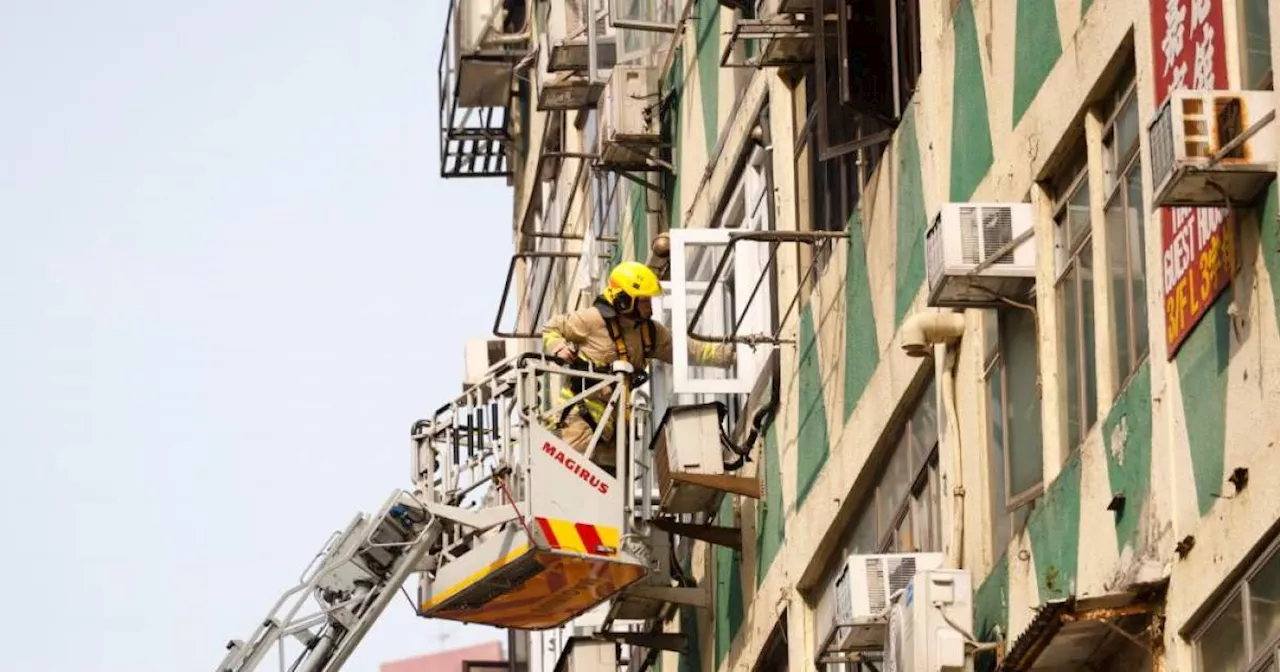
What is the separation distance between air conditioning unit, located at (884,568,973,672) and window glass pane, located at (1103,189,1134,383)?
6.17ft

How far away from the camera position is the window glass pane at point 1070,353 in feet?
53.4

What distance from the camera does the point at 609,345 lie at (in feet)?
82.7

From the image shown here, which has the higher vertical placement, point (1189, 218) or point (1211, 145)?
point (1211, 145)

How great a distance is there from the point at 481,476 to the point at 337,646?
84.3 inches

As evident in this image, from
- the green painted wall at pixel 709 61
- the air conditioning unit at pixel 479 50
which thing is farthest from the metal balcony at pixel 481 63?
the green painted wall at pixel 709 61

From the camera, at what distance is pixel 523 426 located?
923 inches

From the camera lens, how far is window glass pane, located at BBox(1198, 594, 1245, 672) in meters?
13.5

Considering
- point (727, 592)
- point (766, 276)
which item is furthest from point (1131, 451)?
point (727, 592)

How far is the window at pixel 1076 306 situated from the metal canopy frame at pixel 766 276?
16.0 ft

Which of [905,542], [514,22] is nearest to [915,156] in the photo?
[905,542]

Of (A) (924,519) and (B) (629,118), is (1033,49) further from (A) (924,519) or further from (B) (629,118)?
(B) (629,118)

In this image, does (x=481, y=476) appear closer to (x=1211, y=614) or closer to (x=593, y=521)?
(x=593, y=521)

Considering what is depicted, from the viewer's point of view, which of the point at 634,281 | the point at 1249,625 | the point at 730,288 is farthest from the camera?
the point at 730,288

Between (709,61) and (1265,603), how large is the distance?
1447 centimetres
